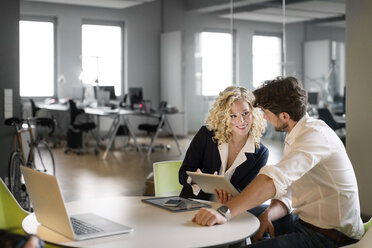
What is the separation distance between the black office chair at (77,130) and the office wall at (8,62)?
4.36 metres

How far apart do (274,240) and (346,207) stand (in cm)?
36

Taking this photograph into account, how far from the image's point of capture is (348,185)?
2537mm

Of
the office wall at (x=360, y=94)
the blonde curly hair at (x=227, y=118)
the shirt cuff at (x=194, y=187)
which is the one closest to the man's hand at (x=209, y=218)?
the shirt cuff at (x=194, y=187)

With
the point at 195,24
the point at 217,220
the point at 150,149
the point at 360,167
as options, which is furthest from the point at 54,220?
the point at 195,24

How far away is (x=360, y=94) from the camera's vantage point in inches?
205

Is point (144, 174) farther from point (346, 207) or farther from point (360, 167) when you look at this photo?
point (346, 207)

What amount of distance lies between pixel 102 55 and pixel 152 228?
12028mm

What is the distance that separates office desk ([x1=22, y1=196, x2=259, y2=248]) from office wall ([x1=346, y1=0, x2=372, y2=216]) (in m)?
2.77

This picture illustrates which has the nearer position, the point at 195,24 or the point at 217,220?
the point at 217,220

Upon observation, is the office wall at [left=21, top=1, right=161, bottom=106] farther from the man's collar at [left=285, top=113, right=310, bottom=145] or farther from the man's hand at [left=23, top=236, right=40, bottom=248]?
the man's hand at [left=23, top=236, right=40, bottom=248]

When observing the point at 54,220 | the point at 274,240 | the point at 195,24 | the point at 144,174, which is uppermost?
the point at 195,24

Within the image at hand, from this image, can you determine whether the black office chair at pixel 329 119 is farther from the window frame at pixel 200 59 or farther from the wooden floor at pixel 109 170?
the window frame at pixel 200 59

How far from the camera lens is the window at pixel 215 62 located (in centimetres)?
909

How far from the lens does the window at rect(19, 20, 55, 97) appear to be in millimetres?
13102
